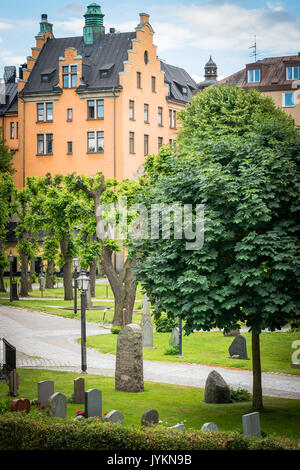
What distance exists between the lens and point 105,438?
1270 centimetres

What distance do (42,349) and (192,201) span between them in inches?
592

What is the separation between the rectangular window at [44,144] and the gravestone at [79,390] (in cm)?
5306

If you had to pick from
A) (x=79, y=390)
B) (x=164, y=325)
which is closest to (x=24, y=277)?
(x=164, y=325)

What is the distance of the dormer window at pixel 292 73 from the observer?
234 feet

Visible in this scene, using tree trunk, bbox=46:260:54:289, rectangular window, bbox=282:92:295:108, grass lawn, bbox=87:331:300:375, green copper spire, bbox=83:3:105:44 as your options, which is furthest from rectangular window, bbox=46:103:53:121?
grass lawn, bbox=87:331:300:375

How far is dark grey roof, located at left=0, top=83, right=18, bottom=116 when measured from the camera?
263 feet

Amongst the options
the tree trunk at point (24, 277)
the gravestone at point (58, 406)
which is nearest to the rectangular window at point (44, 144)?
the tree trunk at point (24, 277)

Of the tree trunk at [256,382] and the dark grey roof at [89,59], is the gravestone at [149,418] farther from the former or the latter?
the dark grey roof at [89,59]

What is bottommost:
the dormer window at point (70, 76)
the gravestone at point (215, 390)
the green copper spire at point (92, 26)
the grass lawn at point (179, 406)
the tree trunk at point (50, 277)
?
the grass lawn at point (179, 406)

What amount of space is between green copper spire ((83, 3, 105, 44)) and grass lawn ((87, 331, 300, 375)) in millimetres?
44408

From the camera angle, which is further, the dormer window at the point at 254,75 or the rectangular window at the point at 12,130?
the rectangular window at the point at 12,130

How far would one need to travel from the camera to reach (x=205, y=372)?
2616cm

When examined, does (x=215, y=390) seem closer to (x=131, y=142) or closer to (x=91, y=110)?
(x=131, y=142)

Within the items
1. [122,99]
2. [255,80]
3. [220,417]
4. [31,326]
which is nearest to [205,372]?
[220,417]
